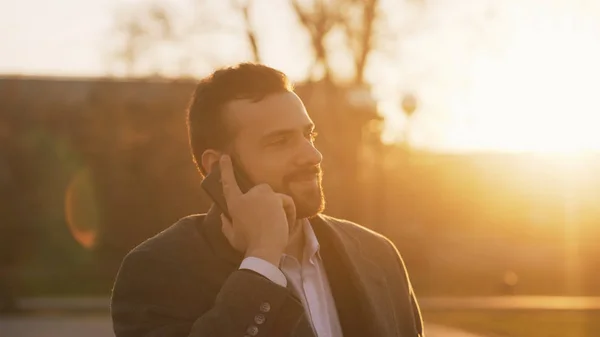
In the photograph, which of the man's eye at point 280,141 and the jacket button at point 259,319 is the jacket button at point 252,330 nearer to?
the jacket button at point 259,319

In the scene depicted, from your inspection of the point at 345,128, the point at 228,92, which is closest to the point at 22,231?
the point at 345,128

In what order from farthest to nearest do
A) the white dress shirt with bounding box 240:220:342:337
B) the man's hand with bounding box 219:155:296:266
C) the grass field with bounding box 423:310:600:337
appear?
the grass field with bounding box 423:310:600:337, the white dress shirt with bounding box 240:220:342:337, the man's hand with bounding box 219:155:296:266

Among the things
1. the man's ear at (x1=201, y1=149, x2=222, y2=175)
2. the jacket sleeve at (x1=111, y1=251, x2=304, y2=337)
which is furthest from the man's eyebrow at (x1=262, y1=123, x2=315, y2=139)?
the jacket sleeve at (x1=111, y1=251, x2=304, y2=337)

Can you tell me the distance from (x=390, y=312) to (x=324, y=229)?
334 mm

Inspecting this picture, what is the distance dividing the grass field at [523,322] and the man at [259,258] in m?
14.2

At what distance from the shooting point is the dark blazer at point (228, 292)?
3.20 m

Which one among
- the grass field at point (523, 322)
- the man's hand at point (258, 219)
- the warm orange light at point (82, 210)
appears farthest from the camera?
the warm orange light at point (82, 210)

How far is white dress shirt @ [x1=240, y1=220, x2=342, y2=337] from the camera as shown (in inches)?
134

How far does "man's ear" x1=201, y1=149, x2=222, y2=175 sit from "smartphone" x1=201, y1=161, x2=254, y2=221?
0.05 m

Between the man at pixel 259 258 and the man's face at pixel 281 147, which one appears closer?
the man at pixel 259 258

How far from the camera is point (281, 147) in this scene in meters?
3.41

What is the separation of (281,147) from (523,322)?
57.7ft

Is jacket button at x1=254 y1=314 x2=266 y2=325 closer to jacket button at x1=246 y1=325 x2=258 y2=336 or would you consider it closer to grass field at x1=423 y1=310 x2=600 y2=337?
jacket button at x1=246 y1=325 x2=258 y2=336

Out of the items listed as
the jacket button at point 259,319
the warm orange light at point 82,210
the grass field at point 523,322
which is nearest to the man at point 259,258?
the jacket button at point 259,319
